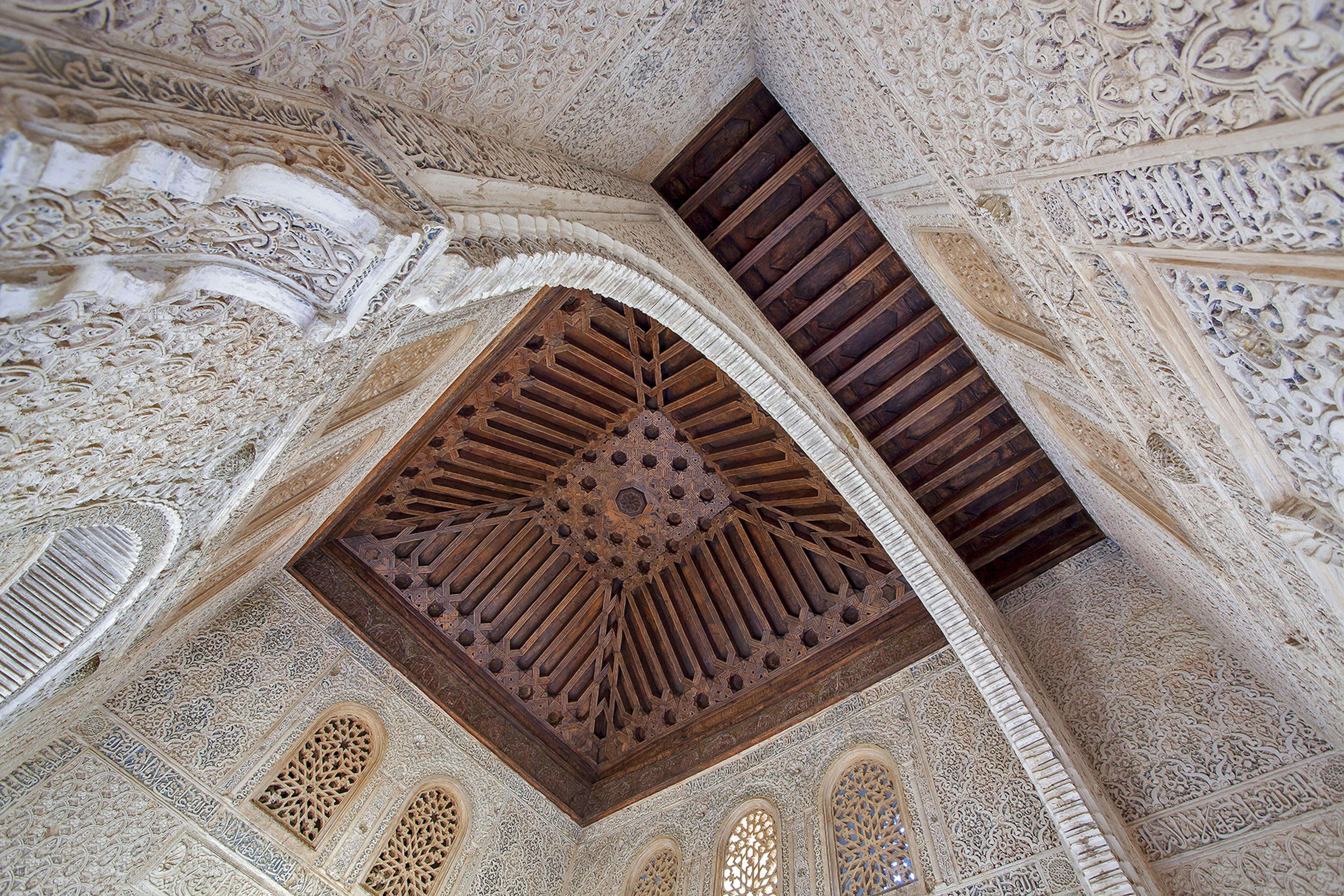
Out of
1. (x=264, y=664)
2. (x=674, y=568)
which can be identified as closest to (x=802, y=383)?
(x=674, y=568)

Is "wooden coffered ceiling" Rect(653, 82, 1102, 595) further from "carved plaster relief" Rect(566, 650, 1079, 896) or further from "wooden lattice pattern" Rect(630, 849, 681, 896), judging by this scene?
"wooden lattice pattern" Rect(630, 849, 681, 896)

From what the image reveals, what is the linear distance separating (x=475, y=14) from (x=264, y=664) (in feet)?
12.5

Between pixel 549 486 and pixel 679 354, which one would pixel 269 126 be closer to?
pixel 679 354

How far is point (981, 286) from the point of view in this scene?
298cm

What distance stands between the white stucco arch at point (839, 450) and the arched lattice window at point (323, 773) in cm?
314

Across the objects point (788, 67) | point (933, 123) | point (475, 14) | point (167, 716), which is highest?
point (788, 67)

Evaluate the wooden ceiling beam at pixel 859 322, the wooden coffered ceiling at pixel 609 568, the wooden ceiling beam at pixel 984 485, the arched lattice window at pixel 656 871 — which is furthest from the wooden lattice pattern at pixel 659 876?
the wooden ceiling beam at pixel 859 322

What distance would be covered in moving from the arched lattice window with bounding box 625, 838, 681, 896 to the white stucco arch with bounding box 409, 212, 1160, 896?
7.36 ft

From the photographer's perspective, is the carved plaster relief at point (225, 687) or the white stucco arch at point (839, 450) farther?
the carved plaster relief at point (225, 687)

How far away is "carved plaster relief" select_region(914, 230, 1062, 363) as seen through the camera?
266 centimetres

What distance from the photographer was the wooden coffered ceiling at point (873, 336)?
430cm

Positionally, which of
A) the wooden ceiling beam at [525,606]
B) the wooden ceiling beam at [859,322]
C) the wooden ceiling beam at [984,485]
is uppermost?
the wooden ceiling beam at [859,322]

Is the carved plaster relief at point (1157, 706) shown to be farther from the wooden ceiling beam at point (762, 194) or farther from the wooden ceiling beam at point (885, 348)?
the wooden ceiling beam at point (762, 194)

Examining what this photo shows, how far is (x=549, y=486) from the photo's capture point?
578 centimetres
